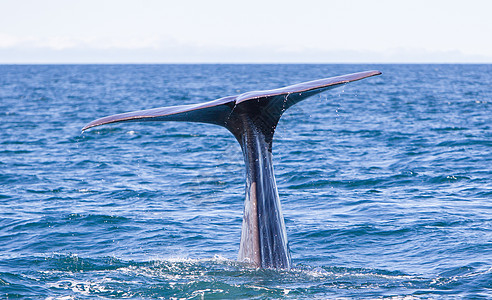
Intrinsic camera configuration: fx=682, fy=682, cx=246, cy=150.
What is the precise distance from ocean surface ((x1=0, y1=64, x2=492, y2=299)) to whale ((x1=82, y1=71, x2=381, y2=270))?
11.9 inches

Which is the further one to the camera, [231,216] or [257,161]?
[231,216]

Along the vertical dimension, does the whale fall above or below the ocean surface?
above

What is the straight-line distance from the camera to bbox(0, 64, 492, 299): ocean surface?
354 inches

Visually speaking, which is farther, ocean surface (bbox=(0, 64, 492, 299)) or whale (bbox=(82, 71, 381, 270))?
ocean surface (bbox=(0, 64, 492, 299))

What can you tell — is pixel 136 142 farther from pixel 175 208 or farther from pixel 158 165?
pixel 175 208

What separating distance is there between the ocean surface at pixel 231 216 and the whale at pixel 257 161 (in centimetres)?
30

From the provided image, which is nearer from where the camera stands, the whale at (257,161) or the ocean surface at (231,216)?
the whale at (257,161)

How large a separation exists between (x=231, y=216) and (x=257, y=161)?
17.3 feet

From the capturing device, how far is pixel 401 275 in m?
9.47

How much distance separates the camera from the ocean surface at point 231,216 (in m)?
8.99

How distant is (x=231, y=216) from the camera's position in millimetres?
13656

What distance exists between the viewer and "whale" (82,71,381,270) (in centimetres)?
809

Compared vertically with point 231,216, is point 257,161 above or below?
above

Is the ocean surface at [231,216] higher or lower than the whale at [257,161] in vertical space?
lower
